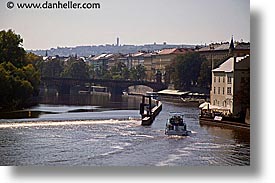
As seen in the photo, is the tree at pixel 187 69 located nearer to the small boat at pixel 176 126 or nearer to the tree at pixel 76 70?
the small boat at pixel 176 126

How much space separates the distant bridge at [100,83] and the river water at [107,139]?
125mm

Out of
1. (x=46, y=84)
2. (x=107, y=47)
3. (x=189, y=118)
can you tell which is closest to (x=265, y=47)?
(x=189, y=118)

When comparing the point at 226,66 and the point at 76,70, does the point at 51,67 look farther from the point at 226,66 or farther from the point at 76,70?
the point at 226,66

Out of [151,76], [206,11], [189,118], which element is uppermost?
[206,11]

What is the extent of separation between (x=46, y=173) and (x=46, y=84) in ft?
3.33

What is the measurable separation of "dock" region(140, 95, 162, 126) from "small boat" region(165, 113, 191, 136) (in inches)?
6.3

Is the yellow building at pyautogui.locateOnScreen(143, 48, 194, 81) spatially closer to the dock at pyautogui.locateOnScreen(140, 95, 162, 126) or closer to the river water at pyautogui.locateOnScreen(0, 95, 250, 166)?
the dock at pyautogui.locateOnScreen(140, 95, 162, 126)

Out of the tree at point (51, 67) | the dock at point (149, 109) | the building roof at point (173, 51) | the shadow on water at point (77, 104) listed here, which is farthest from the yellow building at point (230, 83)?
the tree at point (51, 67)

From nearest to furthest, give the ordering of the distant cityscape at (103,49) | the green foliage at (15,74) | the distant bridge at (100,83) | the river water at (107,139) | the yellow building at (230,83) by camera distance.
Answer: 1. the river water at (107,139)
2. the yellow building at (230,83)
3. the green foliage at (15,74)
4. the distant cityscape at (103,49)
5. the distant bridge at (100,83)

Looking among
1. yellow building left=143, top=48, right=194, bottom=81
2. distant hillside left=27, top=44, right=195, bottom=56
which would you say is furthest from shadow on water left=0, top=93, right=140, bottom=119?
distant hillside left=27, top=44, right=195, bottom=56

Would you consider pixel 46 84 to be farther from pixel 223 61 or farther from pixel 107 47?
pixel 223 61

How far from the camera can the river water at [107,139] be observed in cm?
548

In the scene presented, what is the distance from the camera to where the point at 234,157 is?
18.0 feet

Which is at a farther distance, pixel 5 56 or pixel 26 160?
pixel 5 56
